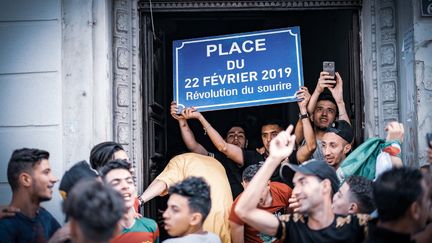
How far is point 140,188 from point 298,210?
8.16 feet

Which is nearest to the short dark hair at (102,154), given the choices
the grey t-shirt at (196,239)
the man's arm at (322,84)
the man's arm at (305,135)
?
the grey t-shirt at (196,239)

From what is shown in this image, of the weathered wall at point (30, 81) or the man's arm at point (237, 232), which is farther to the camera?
the weathered wall at point (30, 81)

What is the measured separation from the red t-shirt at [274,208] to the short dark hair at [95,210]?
217 centimetres

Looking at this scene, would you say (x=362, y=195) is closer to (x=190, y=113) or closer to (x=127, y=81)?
(x=190, y=113)

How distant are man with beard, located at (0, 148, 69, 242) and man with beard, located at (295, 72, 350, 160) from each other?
260cm

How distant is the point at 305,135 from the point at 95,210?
11.0 ft

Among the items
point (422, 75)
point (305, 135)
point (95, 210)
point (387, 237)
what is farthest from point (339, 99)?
point (95, 210)

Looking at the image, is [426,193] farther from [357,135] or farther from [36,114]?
[36,114]

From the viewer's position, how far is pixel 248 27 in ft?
33.4

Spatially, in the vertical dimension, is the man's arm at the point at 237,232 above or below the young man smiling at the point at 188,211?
below

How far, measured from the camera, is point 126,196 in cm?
479

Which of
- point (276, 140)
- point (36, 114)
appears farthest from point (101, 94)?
point (276, 140)

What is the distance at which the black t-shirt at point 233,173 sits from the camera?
671 centimetres

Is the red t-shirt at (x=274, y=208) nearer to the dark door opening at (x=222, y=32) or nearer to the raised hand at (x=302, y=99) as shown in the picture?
the raised hand at (x=302, y=99)
